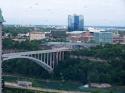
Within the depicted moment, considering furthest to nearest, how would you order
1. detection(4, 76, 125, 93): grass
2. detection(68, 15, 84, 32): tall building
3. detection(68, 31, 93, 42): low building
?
1. detection(68, 15, 84, 32): tall building
2. detection(68, 31, 93, 42): low building
3. detection(4, 76, 125, 93): grass

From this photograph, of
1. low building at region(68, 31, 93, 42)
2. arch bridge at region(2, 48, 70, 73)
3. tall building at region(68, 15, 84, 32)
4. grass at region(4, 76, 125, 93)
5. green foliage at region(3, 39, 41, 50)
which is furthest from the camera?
tall building at region(68, 15, 84, 32)

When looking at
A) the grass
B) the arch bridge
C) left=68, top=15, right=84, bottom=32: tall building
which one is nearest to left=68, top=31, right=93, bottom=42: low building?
left=68, top=15, right=84, bottom=32: tall building

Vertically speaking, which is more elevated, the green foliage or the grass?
the green foliage

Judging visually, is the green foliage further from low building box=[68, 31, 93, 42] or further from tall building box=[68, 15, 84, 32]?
tall building box=[68, 15, 84, 32]

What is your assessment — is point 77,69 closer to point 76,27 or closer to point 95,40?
point 95,40

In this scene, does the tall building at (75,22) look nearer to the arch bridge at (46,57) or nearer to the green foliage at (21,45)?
the green foliage at (21,45)

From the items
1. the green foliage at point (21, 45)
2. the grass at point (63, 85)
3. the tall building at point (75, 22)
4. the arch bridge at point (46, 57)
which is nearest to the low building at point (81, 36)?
the tall building at point (75, 22)

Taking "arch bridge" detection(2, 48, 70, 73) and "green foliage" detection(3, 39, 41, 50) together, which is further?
"green foliage" detection(3, 39, 41, 50)

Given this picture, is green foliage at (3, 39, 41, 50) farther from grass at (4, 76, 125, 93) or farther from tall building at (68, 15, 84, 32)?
tall building at (68, 15, 84, 32)
